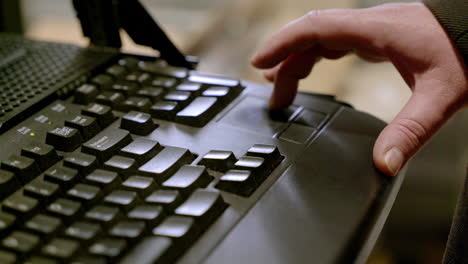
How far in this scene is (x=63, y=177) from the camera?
0.41m

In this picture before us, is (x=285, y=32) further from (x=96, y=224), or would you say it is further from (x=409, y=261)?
(x=409, y=261)

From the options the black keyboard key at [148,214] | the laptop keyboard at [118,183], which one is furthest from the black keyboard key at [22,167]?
the black keyboard key at [148,214]

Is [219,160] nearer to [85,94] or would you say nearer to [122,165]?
[122,165]

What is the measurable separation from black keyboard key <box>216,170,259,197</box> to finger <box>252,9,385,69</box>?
0.74ft

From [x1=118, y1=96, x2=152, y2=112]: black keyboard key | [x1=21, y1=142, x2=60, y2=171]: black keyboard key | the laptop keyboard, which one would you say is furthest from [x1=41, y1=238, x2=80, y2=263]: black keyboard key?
[x1=118, y1=96, x2=152, y2=112]: black keyboard key

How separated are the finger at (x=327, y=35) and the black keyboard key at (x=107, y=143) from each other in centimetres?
22

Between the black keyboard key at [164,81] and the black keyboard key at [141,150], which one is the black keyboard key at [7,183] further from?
the black keyboard key at [164,81]

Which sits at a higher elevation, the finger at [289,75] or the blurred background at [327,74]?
the finger at [289,75]

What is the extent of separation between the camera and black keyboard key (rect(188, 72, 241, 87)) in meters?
0.57

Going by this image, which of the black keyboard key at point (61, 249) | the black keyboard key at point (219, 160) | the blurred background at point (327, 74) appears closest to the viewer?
the black keyboard key at point (61, 249)

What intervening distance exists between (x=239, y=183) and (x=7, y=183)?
0.61 ft

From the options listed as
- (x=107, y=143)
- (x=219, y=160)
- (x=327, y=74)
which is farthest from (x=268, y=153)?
(x=327, y=74)

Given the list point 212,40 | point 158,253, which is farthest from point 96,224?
point 212,40

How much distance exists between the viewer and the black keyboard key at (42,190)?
391 millimetres
